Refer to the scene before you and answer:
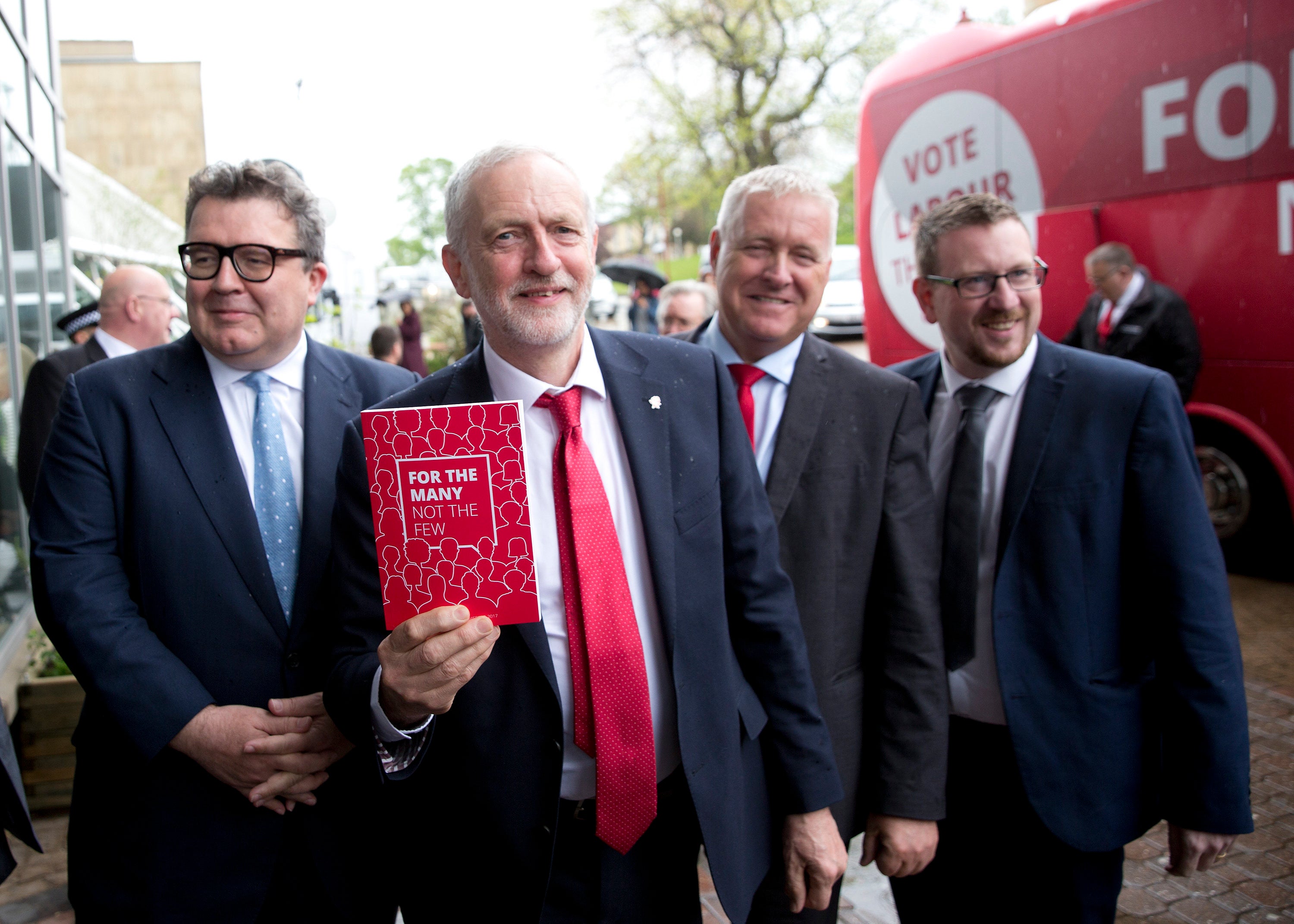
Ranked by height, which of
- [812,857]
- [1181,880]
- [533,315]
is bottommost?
[1181,880]

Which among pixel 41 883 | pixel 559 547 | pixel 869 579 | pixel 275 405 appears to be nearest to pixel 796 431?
pixel 869 579

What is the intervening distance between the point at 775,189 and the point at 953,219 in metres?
0.48

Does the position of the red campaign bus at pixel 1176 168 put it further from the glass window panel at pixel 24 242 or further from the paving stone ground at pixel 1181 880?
the glass window panel at pixel 24 242

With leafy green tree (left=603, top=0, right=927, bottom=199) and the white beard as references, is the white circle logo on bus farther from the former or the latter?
leafy green tree (left=603, top=0, right=927, bottom=199)

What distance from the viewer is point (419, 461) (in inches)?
59.7

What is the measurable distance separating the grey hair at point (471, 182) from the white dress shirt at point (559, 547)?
23 cm

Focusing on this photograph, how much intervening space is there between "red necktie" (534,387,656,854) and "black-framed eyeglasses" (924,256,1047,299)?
125 cm

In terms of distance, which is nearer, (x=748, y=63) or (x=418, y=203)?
(x=748, y=63)

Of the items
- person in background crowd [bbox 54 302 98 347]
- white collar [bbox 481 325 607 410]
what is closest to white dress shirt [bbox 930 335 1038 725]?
white collar [bbox 481 325 607 410]

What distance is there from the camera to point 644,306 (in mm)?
20219

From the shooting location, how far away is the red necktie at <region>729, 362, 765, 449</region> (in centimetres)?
243

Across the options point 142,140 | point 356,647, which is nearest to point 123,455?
point 356,647

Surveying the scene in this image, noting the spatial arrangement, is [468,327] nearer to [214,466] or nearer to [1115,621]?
[214,466]

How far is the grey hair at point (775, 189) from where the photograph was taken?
2.50 meters
